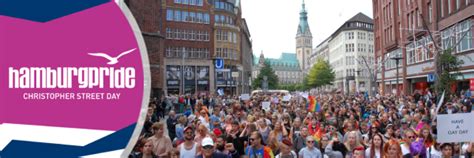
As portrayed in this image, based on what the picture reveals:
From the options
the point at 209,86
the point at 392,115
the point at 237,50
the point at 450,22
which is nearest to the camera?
the point at 392,115

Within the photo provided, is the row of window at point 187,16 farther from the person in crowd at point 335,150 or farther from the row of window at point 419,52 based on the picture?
the person in crowd at point 335,150

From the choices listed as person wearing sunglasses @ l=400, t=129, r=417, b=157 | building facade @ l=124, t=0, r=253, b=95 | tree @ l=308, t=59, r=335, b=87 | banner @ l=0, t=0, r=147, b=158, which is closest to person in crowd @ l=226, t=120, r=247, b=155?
person wearing sunglasses @ l=400, t=129, r=417, b=157

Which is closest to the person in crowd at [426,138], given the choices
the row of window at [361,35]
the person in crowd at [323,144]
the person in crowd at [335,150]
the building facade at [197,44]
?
the person in crowd at [335,150]

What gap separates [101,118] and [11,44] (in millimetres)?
1300

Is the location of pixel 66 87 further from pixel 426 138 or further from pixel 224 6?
pixel 224 6

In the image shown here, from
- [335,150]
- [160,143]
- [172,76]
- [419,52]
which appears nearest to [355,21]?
[172,76]

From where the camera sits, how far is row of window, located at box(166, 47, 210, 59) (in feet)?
201

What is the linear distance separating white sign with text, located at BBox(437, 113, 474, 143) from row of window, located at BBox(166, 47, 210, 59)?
5376 centimetres

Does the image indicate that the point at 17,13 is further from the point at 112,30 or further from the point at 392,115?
the point at 392,115

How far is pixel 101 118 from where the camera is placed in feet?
15.3

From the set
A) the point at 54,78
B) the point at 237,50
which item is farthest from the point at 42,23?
the point at 237,50

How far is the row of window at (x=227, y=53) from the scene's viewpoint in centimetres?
6650

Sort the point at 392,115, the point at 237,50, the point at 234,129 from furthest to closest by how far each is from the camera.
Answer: the point at 237,50, the point at 392,115, the point at 234,129

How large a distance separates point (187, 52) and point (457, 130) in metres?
57.0
